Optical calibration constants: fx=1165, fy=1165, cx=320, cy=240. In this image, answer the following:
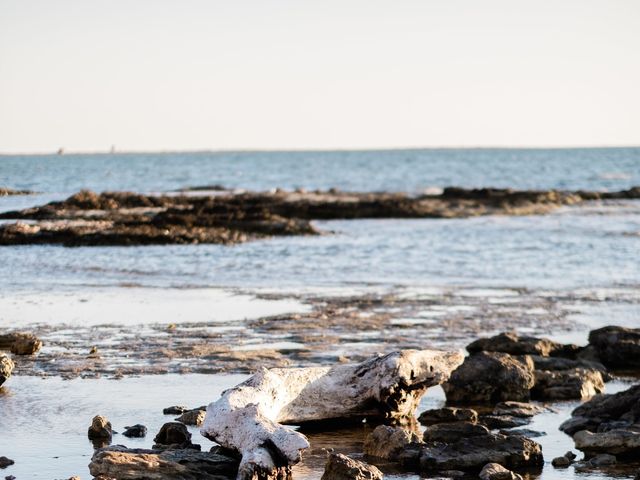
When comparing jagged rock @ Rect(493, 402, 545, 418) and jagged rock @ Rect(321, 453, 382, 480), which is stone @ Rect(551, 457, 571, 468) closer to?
jagged rock @ Rect(321, 453, 382, 480)

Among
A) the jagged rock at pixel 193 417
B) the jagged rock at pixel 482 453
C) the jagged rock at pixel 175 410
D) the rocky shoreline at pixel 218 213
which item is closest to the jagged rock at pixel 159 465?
the jagged rock at pixel 482 453

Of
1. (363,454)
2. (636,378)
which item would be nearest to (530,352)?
(636,378)

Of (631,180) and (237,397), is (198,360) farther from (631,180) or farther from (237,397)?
(631,180)

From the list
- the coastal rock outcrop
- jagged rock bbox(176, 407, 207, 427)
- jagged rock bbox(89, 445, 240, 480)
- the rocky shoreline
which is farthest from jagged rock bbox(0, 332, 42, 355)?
the rocky shoreline

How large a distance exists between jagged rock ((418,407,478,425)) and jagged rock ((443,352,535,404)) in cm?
100

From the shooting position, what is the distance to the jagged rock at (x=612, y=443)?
1084cm

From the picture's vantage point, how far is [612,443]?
10945 mm

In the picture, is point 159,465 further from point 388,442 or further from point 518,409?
point 518,409

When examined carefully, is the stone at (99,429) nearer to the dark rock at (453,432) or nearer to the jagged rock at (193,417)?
the jagged rock at (193,417)

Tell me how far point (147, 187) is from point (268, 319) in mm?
68364

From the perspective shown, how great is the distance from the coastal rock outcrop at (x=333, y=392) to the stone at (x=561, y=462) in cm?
199

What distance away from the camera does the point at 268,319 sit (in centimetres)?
1939

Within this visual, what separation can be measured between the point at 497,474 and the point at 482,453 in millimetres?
600

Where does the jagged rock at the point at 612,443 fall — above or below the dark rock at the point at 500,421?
above
